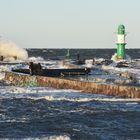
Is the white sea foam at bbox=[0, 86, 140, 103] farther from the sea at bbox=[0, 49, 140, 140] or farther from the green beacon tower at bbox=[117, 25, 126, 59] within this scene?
the green beacon tower at bbox=[117, 25, 126, 59]

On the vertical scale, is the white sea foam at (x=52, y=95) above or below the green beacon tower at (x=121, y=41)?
below

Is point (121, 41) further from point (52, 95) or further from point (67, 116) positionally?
point (67, 116)

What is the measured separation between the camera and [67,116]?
2036 centimetres

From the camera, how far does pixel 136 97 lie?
82.5 feet

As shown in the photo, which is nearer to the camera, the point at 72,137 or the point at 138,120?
the point at 72,137

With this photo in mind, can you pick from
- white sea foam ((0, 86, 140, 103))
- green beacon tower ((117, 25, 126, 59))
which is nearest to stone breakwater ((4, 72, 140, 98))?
white sea foam ((0, 86, 140, 103))

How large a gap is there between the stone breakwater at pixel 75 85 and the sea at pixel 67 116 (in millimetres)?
454

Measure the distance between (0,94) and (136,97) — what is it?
314 inches

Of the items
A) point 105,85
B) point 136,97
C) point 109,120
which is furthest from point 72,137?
point 105,85

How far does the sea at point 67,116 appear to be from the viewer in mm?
16562

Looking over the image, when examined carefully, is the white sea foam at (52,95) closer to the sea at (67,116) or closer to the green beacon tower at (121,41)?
the sea at (67,116)

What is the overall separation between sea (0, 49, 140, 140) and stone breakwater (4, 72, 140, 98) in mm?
454

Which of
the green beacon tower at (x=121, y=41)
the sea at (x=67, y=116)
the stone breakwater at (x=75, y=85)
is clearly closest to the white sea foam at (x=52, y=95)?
the sea at (x=67, y=116)

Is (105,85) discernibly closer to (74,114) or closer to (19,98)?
(19,98)
